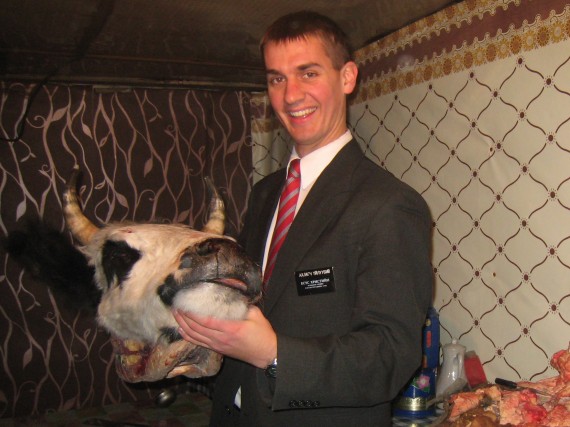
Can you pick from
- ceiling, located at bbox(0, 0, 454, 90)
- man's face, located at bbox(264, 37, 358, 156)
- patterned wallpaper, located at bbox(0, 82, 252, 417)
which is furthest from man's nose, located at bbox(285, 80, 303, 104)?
patterned wallpaper, located at bbox(0, 82, 252, 417)

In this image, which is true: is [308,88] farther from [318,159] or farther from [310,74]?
[318,159]

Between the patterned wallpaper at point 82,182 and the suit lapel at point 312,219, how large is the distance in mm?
1960

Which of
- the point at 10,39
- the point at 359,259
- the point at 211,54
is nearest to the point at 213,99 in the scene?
the point at 211,54

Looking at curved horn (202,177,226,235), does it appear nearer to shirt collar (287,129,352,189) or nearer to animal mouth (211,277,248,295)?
shirt collar (287,129,352,189)

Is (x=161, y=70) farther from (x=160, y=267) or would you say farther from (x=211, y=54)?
(x=160, y=267)

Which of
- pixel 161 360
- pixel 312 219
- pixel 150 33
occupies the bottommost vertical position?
pixel 161 360

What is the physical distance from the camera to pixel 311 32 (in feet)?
3.83

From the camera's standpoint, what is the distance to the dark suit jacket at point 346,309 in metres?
0.90

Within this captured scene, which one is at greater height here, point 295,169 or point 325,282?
point 295,169

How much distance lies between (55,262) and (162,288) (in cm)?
26

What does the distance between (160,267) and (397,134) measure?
1.60m

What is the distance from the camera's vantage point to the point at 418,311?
97 centimetres

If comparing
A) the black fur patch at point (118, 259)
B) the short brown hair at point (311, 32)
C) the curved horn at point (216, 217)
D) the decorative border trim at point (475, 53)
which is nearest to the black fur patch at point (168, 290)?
the black fur patch at point (118, 259)

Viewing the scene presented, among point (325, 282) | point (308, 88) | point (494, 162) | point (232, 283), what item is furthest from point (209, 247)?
point (494, 162)
